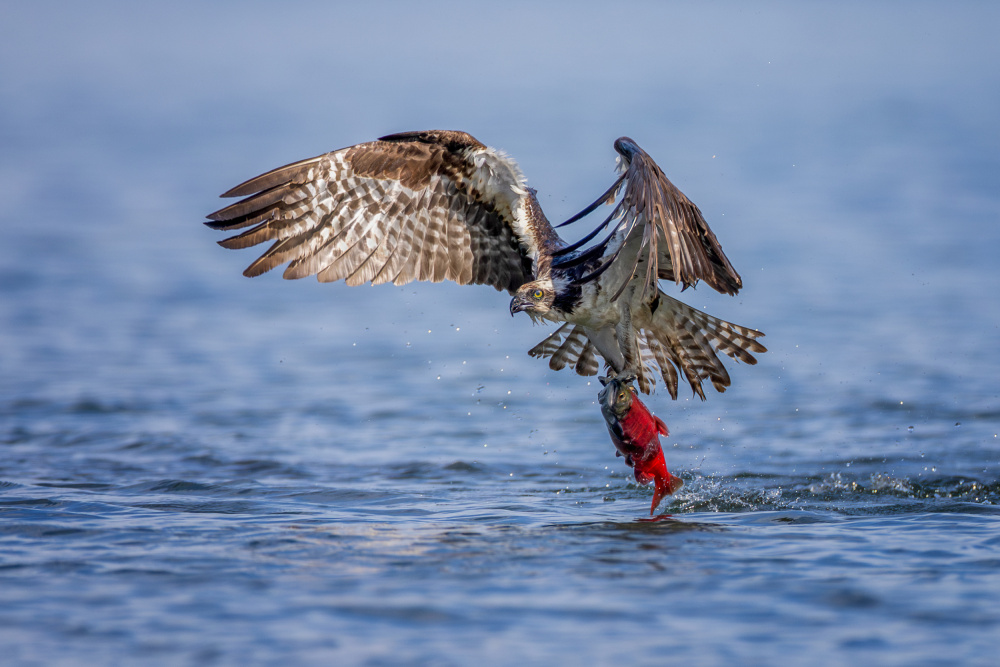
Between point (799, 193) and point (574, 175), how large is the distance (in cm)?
366

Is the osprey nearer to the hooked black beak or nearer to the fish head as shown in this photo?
the hooked black beak

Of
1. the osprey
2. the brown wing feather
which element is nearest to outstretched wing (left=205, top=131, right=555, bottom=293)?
the osprey

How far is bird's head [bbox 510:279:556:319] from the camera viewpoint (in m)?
7.28

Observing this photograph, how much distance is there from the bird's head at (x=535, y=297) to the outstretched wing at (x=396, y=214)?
46 centimetres

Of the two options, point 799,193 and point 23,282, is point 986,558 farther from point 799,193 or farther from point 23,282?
point 799,193

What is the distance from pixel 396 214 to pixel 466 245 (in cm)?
52

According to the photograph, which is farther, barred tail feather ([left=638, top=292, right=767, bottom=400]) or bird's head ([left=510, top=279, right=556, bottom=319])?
barred tail feather ([left=638, top=292, right=767, bottom=400])

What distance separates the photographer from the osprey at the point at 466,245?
290 inches

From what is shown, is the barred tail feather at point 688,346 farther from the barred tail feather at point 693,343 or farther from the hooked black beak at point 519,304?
the hooked black beak at point 519,304

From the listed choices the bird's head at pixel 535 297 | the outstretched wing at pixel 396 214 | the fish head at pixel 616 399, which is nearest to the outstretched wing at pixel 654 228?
the bird's head at pixel 535 297

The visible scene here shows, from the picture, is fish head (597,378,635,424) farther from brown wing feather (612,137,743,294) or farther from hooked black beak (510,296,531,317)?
brown wing feather (612,137,743,294)

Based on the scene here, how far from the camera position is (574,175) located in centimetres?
1955

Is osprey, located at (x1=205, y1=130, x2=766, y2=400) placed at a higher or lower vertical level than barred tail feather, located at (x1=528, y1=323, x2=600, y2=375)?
higher

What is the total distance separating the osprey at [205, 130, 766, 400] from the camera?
7.36 metres
